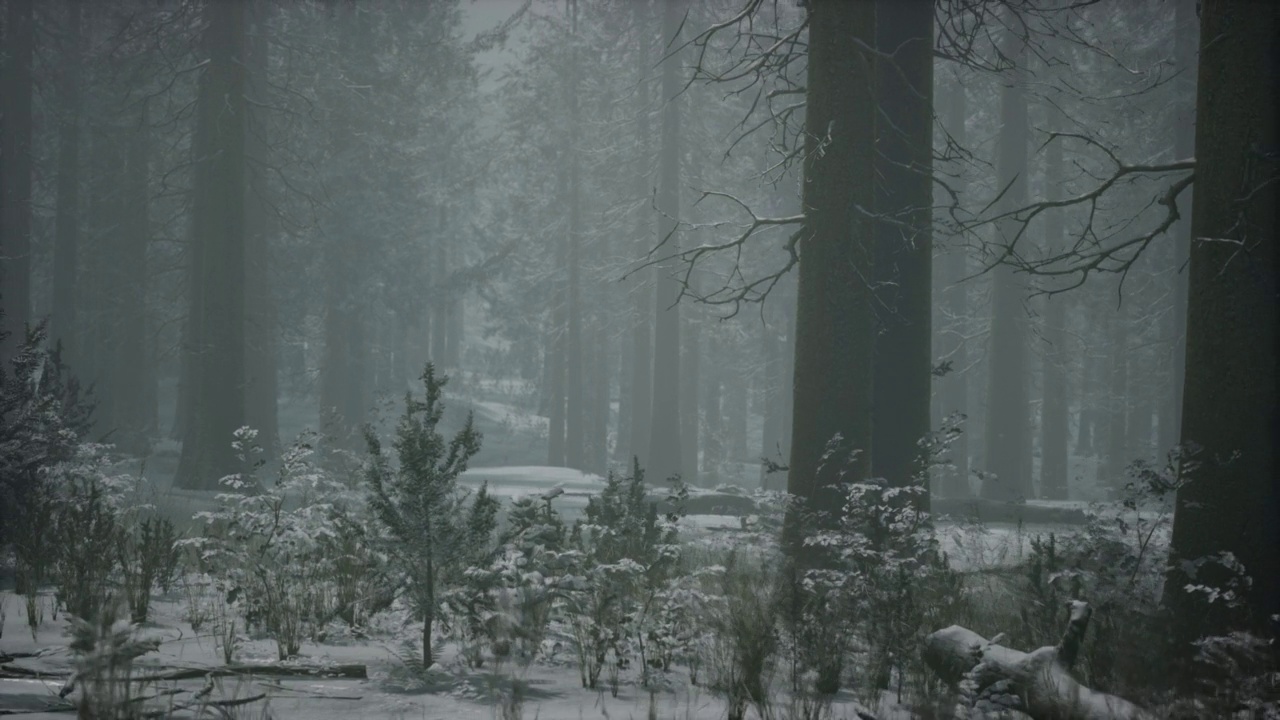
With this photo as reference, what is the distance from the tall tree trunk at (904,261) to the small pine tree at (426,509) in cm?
473

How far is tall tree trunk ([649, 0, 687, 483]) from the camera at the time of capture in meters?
25.2

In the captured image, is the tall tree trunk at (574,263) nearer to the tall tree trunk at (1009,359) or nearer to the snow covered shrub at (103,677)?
the tall tree trunk at (1009,359)

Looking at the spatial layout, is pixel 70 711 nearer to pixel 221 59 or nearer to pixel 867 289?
pixel 867 289

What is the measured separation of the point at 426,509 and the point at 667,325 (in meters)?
20.8

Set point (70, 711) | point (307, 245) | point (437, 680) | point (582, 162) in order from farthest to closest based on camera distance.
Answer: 1. point (582, 162)
2. point (307, 245)
3. point (437, 680)
4. point (70, 711)

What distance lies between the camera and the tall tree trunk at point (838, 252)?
7789 mm

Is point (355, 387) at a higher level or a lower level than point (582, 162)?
lower

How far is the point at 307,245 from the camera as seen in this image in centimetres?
2756

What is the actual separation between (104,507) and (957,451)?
72.4 feet

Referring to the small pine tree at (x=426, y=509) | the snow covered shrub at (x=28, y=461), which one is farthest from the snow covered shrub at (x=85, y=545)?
the small pine tree at (x=426, y=509)

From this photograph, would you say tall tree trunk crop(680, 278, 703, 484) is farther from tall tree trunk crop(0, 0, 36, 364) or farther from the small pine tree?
the small pine tree

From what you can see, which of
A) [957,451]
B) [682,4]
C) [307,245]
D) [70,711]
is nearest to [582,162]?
[682,4]

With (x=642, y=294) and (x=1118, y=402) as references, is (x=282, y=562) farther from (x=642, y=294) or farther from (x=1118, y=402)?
(x=1118, y=402)

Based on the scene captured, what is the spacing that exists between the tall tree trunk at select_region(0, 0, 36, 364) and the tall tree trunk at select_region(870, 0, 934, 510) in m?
19.4
